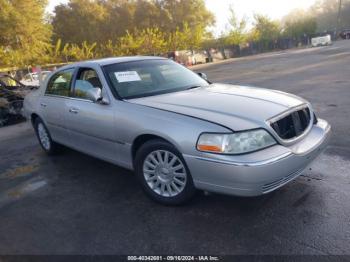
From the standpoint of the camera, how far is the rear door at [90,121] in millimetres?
4109

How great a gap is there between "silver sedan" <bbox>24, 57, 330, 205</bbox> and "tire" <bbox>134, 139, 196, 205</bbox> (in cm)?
1

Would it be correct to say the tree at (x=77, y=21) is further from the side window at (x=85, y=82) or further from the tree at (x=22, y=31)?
the side window at (x=85, y=82)

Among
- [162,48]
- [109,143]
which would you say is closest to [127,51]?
[162,48]

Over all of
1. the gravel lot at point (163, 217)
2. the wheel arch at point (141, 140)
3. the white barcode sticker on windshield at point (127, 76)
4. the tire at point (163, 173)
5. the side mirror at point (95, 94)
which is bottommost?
the gravel lot at point (163, 217)

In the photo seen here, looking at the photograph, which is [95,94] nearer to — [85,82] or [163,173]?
[85,82]

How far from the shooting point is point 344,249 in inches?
108

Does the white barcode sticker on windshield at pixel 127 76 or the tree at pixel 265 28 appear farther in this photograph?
the tree at pixel 265 28

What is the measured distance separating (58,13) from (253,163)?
51.2 meters

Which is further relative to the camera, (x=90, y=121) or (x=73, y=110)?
(x=73, y=110)

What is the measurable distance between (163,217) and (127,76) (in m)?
1.81

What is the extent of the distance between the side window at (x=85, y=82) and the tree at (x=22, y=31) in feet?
87.4

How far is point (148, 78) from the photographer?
446 centimetres

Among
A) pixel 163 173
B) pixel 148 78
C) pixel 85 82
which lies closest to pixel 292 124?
pixel 163 173

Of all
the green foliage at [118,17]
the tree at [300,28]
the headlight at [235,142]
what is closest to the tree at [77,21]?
the green foliage at [118,17]
